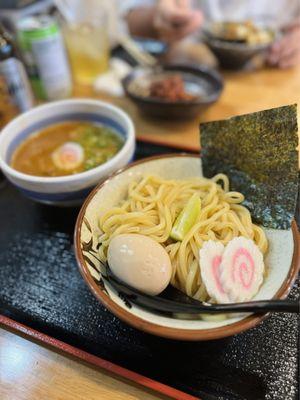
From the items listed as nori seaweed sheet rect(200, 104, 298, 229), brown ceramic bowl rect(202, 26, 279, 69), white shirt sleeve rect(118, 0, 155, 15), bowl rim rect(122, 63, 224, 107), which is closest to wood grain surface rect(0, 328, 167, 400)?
nori seaweed sheet rect(200, 104, 298, 229)

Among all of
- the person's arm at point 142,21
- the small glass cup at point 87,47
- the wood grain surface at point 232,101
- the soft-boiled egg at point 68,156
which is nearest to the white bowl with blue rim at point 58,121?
the soft-boiled egg at point 68,156

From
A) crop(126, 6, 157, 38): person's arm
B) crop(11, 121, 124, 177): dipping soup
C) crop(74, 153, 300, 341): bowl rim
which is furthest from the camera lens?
crop(126, 6, 157, 38): person's arm

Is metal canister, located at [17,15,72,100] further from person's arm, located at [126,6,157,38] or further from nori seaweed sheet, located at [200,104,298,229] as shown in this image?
nori seaweed sheet, located at [200,104,298,229]

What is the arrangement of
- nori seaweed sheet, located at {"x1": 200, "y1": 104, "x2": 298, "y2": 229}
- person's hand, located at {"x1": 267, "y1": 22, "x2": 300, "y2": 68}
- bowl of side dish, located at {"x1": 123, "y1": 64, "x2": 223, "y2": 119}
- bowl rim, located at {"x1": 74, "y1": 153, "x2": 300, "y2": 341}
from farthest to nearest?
person's hand, located at {"x1": 267, "y1": 22, "x2": 300, "y2": 68}
bowl of side dish, located at {"x1": 123, "y1": 64, "x2": 223, "y2": 119}
nori seaweed sheet, located at {"x1": 200, "y1": 104, "x2": 298, "y2": 229}
bowl rim, located at {"x1": 74, "y1": 153, "x2": 300, "y2": 341}

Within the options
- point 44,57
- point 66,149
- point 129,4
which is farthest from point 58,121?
point 129,4

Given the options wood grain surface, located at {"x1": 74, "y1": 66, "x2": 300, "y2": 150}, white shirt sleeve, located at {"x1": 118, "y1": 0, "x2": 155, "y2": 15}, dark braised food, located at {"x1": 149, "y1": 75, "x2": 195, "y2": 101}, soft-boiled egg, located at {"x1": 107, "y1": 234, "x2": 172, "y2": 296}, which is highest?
white shirt sleeve, located at {"x1": 118, "y1": 0, "x2": 155, "y2": 15}

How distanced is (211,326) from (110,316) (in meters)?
0.41

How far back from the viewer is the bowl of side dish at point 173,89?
188 centimetres

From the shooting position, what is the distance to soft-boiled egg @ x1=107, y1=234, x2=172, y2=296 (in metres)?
1.01

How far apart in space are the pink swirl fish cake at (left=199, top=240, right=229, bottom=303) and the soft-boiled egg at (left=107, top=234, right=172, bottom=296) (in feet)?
0.36

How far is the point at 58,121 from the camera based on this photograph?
1713mm

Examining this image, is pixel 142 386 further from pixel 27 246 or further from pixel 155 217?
pixel 27 246

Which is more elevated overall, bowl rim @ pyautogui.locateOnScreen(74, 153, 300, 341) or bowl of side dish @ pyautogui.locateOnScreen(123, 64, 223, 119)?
bowl of side dish @ pyautogui.locateOnScreen(123, 64, 223, 119)

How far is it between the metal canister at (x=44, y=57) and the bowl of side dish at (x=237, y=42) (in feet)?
3.44
